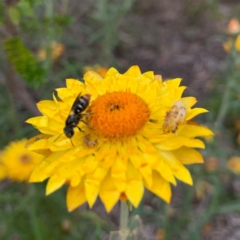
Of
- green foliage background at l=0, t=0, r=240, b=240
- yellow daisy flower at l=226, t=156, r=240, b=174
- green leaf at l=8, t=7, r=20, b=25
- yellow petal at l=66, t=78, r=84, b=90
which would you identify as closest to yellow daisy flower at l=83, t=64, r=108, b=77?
green foliage background at l=0, t=0, r=240, b=240

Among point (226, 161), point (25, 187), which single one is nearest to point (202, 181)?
point (226, 161)

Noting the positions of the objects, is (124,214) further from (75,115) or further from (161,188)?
(75,115)

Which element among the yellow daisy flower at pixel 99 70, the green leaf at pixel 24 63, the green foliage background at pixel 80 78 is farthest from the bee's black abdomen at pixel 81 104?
the yellow daisy flower at pixel 99 70

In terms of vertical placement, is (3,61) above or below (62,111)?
above

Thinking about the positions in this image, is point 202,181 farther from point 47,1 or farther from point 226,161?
point 47,1

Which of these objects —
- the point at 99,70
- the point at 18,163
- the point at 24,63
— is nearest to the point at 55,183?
the point at 24,63

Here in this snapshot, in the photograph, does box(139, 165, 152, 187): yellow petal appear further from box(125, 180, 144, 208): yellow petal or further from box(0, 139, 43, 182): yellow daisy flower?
box(0, 139, 43, 182): yellow daisy flower
